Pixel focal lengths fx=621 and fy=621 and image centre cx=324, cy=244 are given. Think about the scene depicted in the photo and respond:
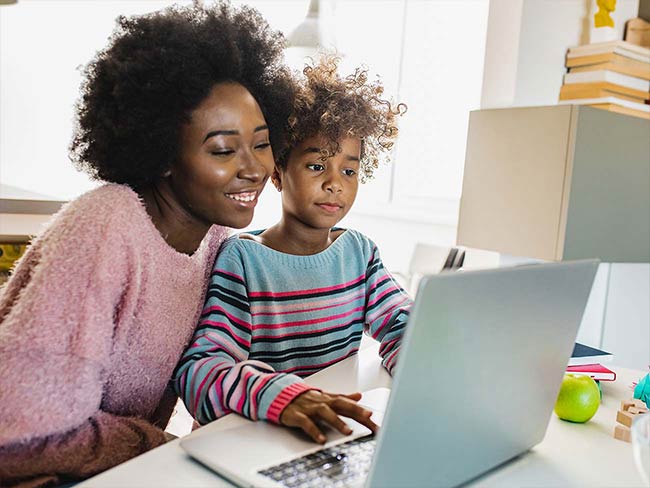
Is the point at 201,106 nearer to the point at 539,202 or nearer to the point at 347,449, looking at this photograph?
the point at 347,449

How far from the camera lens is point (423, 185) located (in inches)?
144

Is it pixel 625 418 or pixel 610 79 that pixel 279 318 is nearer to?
pixel 625 418

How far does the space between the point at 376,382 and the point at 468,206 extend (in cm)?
137

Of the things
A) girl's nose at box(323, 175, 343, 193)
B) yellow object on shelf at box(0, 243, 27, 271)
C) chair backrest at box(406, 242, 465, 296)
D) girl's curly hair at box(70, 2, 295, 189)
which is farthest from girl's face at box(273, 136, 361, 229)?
chair backrest at box(406, 242, 465, 296)

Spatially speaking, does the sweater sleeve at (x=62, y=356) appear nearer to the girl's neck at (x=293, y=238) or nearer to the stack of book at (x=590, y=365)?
the girl's neck at (x=293, y=238)

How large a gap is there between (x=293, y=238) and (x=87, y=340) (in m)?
0.52

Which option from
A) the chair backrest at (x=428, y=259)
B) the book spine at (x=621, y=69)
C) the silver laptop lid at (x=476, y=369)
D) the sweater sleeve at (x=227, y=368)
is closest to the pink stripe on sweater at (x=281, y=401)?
the sweater sleeve at (x=227, y=368)

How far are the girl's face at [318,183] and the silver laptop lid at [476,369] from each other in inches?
22.5

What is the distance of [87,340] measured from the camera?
2.59 ft

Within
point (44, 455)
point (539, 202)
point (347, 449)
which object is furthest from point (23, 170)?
point (347, 449)

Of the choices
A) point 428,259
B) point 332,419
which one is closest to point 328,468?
point 332,419

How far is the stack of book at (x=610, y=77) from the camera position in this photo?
2266 millimetres

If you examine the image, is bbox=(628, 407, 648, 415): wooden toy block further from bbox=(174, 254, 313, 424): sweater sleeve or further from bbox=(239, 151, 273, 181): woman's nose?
bbox=(239, 151, 273, 181): woman's nose

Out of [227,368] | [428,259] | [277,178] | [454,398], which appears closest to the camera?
[454,398]
